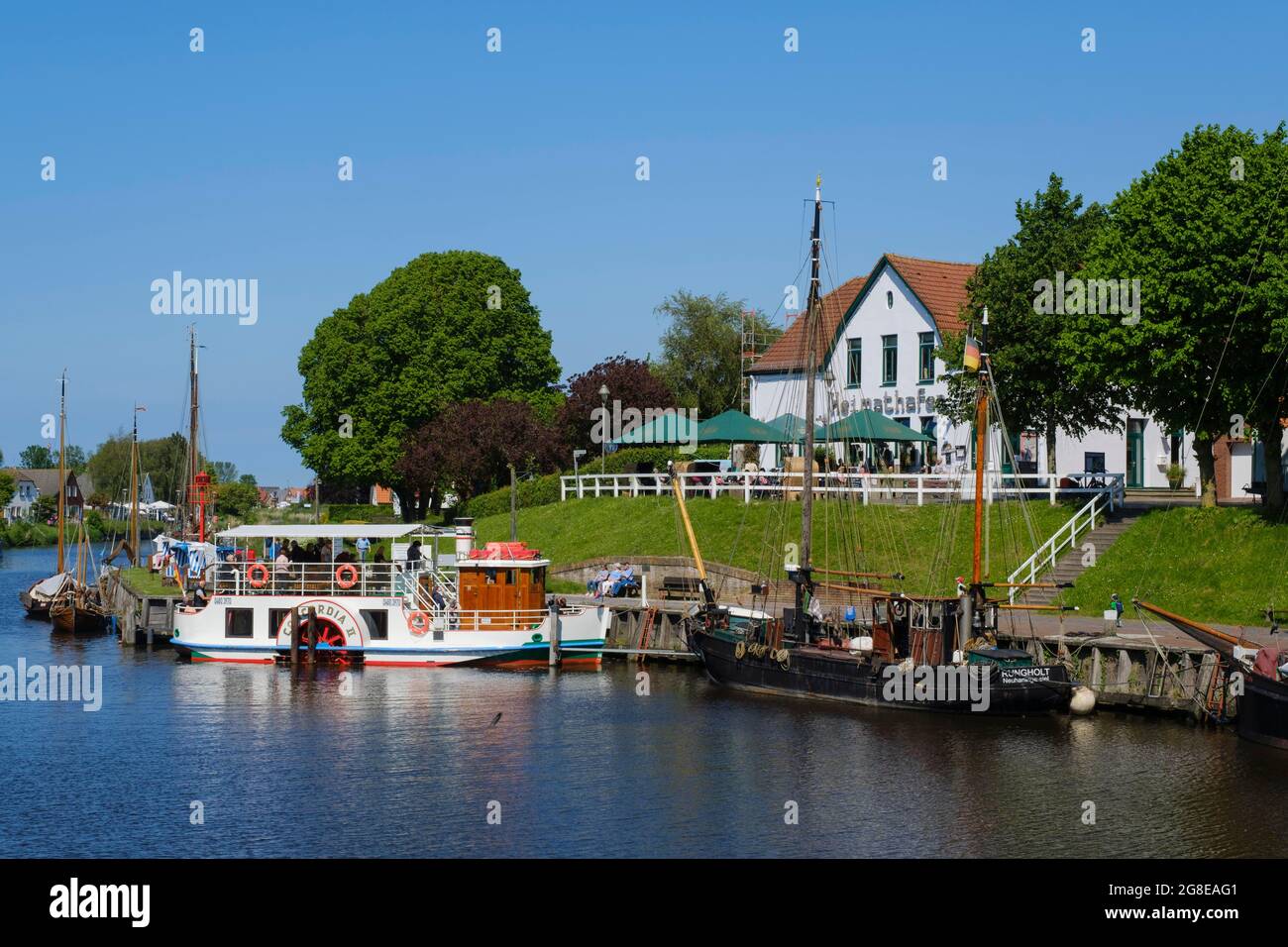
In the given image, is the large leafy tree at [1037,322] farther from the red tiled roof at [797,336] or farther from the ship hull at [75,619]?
the ship hull at [75,619]

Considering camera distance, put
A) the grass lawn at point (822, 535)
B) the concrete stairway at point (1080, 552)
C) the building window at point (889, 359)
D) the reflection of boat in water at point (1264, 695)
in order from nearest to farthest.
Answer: the reflection of boat in water at point (1264, 695) < the concrete stairway at point (1080, 552) < the grass lawn at point (822, 535) < the building window at point (889, 359)

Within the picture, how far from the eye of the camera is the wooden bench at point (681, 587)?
51.3 meters

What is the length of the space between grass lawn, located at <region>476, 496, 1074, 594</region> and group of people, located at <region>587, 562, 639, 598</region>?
1.39 metres

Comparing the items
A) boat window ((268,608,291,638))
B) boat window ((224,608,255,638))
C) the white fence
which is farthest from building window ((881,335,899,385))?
boat window ((224,608,255,638))

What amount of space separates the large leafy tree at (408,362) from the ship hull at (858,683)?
1859 inches

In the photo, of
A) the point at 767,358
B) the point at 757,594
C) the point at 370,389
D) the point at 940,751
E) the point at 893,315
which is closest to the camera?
the point at 940,751

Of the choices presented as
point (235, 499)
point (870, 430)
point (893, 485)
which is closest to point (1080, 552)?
point (893, 485)

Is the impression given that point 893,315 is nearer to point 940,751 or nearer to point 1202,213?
point 1202,213

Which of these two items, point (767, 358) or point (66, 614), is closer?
point (66, 614)

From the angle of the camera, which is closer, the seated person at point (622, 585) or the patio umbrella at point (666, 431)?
the seated person at point (622, 585)

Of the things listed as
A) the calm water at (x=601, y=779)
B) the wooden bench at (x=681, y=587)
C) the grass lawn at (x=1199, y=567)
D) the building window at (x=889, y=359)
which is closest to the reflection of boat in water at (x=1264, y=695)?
the calm water at (x=601, y=779)

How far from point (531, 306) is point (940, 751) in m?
66.3
